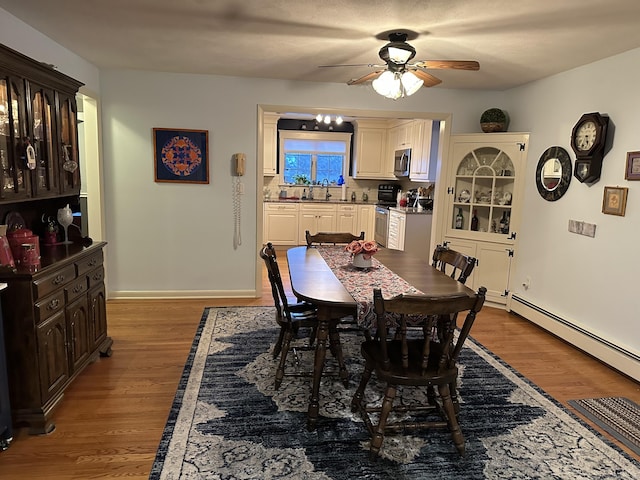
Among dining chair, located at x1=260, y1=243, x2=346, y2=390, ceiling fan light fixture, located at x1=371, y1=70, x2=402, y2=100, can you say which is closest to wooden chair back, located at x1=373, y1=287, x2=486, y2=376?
dining chair, located at x1=260, y1=243, x2=346, y2=390

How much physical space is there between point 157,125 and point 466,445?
13.1 ft

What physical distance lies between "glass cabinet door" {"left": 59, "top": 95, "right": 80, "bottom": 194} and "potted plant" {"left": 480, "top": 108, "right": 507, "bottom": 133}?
3.90 metres

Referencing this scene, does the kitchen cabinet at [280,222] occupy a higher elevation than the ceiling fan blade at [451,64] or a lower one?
lower

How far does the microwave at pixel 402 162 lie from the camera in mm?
6672

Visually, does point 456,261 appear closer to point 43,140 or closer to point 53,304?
point 53,304

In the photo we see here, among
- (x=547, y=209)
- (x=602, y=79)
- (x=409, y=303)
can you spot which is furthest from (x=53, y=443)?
(x=602, y=79)

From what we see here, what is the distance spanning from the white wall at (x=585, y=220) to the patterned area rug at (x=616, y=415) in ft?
1.86

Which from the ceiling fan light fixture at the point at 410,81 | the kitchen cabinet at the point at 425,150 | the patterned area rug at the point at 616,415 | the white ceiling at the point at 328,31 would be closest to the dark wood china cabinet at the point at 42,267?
the white ceiling at the point at 328,31

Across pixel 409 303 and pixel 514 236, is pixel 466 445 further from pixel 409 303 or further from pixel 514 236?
pixel 514 236

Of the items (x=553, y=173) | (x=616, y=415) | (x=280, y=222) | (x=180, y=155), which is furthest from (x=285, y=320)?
(x=280, y=222)

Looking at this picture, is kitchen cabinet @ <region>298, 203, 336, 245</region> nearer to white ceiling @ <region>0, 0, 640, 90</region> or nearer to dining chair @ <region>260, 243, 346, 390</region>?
white ceiling @ <region>0, 0, 640, 90</region>

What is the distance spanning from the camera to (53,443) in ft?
7.23

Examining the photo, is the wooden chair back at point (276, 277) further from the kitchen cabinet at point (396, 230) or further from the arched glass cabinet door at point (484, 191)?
the kitchen cabinet at point (396, 230)

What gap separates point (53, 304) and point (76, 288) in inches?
12.1
